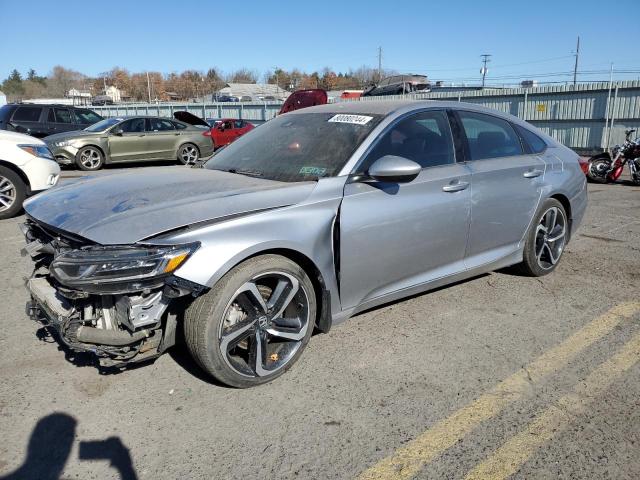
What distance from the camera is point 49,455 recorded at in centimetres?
250

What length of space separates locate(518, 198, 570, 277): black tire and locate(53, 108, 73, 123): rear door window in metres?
14.4

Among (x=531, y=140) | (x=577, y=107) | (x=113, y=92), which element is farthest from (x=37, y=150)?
(x=113, y=92)

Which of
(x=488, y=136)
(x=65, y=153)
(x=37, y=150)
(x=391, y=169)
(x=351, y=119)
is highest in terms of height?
(x=351, y=119)

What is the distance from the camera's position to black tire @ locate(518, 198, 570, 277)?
15.6 feet

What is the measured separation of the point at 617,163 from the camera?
11031 mm

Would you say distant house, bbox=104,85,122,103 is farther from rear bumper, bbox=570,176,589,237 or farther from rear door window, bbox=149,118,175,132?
rear bumper, bbox=570,176,589,237

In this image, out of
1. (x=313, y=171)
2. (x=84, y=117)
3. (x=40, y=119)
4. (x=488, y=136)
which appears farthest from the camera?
(x=84, y=117)

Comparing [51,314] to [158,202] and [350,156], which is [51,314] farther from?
[350,156]

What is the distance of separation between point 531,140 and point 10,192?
6.75 metres

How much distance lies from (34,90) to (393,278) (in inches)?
4860

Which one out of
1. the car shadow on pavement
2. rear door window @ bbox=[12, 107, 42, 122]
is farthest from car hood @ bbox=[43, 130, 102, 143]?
the car shadow on pavement

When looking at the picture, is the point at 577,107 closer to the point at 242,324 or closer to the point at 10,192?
the point at 10,192

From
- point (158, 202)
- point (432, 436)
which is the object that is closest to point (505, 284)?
point (432, 436)

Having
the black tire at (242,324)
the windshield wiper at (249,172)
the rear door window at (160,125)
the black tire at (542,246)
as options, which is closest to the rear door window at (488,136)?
the black tire at (542,246)
